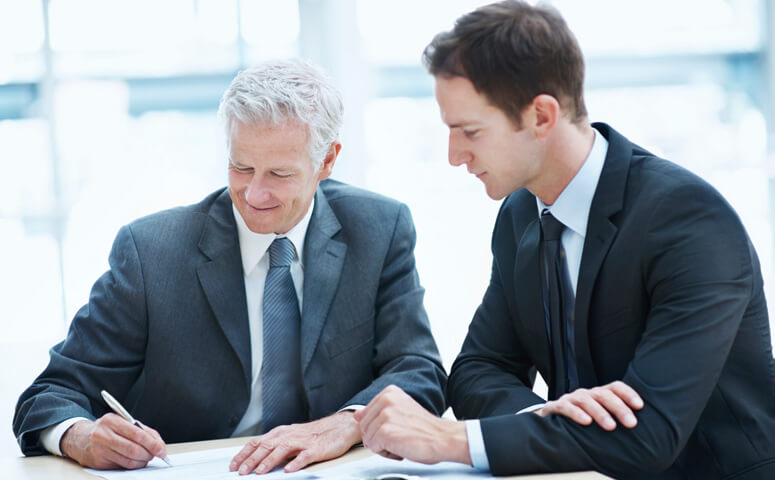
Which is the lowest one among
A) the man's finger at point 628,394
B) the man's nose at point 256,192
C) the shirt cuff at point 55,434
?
the shirt cuff at point 55,434

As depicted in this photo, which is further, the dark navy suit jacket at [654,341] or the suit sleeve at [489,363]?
the suit sleeve at [489,363]

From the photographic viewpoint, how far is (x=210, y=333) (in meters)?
2.11

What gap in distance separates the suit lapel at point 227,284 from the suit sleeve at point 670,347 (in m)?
0.79

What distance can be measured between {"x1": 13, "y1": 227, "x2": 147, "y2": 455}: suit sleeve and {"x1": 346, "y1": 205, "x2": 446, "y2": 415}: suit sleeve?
0.55m

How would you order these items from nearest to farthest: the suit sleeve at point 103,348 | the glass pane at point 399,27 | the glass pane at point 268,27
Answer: the suit sleeve at point 103,348, the glass pane at point 268,27, the glass pane at point 399,27

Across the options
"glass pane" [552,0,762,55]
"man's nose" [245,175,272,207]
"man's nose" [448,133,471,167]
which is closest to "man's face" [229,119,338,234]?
"man's nose" [245,175,272,207]

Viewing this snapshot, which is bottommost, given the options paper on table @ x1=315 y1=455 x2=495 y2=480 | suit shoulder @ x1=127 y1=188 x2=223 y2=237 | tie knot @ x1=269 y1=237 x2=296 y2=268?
paper on table @ x1=315 y1=455 x2=495 y2=480

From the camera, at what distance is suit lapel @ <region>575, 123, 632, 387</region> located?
171 centimetres

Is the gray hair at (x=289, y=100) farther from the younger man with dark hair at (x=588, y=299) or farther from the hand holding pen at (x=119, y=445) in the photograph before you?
the hand holding pen at (x=119, y=445)

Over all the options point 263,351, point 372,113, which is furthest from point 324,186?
point 372,113

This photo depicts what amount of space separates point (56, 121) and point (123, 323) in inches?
81.7

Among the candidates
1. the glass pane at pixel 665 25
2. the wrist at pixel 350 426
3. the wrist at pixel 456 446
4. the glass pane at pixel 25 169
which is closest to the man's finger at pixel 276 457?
the wrist at pixel 350 426

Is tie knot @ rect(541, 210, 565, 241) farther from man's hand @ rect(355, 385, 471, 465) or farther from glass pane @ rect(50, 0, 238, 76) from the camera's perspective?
glass pane @ rect(50, 0, 238, 76)

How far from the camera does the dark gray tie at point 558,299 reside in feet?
5.97
